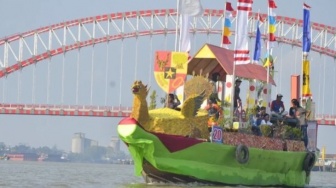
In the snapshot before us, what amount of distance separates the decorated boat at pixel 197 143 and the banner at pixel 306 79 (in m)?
5.08

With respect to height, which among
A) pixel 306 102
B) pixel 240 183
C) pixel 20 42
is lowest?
pixel 240 183

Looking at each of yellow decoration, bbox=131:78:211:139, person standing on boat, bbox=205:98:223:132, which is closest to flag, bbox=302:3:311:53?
person standing on boat, bbox=205:98:223:132

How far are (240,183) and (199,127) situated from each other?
94.0 inches

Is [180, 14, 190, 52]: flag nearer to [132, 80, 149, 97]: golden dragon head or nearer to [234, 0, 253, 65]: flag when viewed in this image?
[234, 0, 253, 65]: flag

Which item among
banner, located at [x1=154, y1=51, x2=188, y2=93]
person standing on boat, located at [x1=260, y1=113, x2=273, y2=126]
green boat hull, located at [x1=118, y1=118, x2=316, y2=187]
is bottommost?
green boat hull, located at [x1=118, y1=118, x2=316, y2=187]

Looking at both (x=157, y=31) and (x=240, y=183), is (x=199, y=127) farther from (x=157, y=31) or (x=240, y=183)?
(x=157, y=31)

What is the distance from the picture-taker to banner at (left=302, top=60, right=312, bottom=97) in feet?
123

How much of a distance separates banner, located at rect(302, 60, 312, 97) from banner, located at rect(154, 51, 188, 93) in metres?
8.29

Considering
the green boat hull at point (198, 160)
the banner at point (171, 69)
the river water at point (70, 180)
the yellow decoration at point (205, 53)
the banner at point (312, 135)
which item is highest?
the yellow decoration at point (205, 53)

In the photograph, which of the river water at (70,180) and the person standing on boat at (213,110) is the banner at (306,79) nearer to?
the river water at (70,180)

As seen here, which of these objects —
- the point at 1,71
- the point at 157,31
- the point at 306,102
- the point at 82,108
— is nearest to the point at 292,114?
the point at 306,102

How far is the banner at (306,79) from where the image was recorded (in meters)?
37.4

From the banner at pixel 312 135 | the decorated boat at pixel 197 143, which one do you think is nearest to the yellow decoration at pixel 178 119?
the decorated boat at pixel 197 143

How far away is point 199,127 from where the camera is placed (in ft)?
94.6
